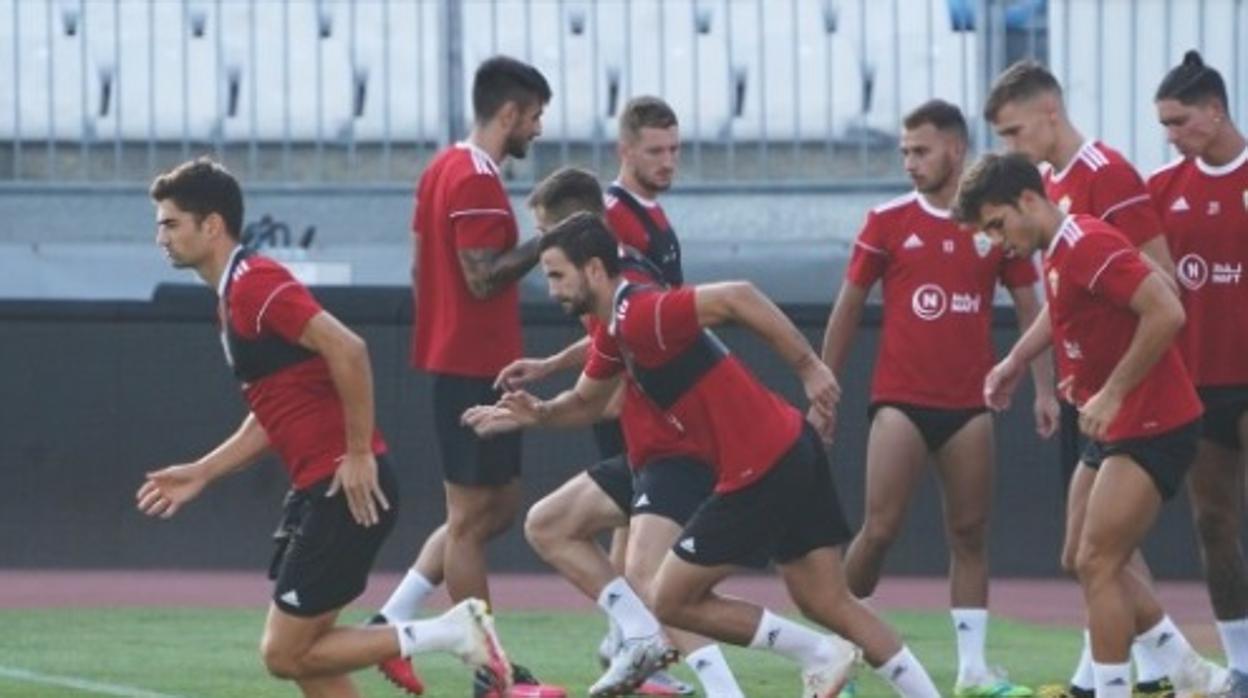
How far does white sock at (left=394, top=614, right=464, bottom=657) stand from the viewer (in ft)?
33.3

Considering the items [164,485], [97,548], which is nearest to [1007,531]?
[97,548]

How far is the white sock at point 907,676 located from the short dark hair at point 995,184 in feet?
4.43

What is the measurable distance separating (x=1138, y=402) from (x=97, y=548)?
26.3ft

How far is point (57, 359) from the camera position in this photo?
56.0 feet

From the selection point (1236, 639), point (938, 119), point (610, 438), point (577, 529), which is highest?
point (938, 119)

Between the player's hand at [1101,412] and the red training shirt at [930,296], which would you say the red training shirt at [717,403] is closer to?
the player's hand at [1101,412]

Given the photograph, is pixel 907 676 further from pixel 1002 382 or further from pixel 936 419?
pixel 936 419

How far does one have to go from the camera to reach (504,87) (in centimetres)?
1217

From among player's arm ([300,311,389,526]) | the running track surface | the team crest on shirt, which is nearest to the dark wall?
the running track surface

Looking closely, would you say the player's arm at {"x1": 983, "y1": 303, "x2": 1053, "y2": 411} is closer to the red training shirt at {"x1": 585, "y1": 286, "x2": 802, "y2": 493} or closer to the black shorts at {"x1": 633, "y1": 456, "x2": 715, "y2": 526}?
the black shorts at {"x1": 633, "y1": 456, "x2": 715, "y2": 526}

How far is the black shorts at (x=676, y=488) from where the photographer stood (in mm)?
11336

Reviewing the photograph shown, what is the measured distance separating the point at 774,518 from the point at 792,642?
0.44 meters

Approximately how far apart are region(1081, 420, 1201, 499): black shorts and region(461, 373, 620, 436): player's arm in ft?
5.40

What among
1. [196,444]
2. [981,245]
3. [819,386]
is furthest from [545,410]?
[196,444]
